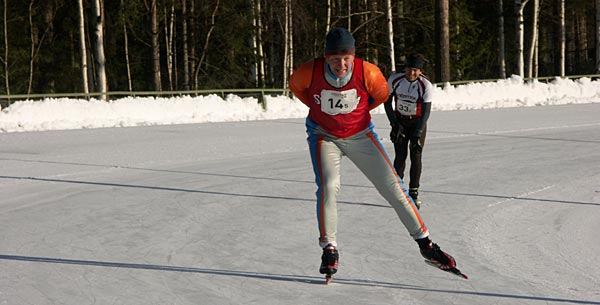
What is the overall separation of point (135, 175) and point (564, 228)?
20.5 ft

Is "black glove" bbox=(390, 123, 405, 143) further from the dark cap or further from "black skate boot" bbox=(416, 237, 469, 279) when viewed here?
"black skate boot" bbox=(416, 237, 469, 279)

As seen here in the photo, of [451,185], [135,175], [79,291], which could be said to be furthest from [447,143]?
[79,291]

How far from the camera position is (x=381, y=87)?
212 inches

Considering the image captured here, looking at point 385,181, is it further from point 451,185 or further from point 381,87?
point 451,185

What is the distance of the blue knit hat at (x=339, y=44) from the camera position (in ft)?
16.8

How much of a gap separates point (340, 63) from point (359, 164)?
2.70 feet

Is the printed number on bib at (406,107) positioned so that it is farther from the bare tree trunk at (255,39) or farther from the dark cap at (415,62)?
the bare tree trunk at (255,39)

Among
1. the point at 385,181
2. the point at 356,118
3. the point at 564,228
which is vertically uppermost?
the point at 356,118

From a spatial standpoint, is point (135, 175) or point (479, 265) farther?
point (135, 175)

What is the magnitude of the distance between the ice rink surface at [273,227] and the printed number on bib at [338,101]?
1238 millimetres

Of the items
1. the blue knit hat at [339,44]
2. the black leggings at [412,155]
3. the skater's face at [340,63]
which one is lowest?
the black leggings at [412,155]

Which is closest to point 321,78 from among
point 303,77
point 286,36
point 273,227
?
point 303,77

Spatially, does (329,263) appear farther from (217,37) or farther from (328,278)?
(217,37)

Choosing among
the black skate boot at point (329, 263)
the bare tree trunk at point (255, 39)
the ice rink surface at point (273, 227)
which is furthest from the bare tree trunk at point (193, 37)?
the black skate boot at point (329, 263)
